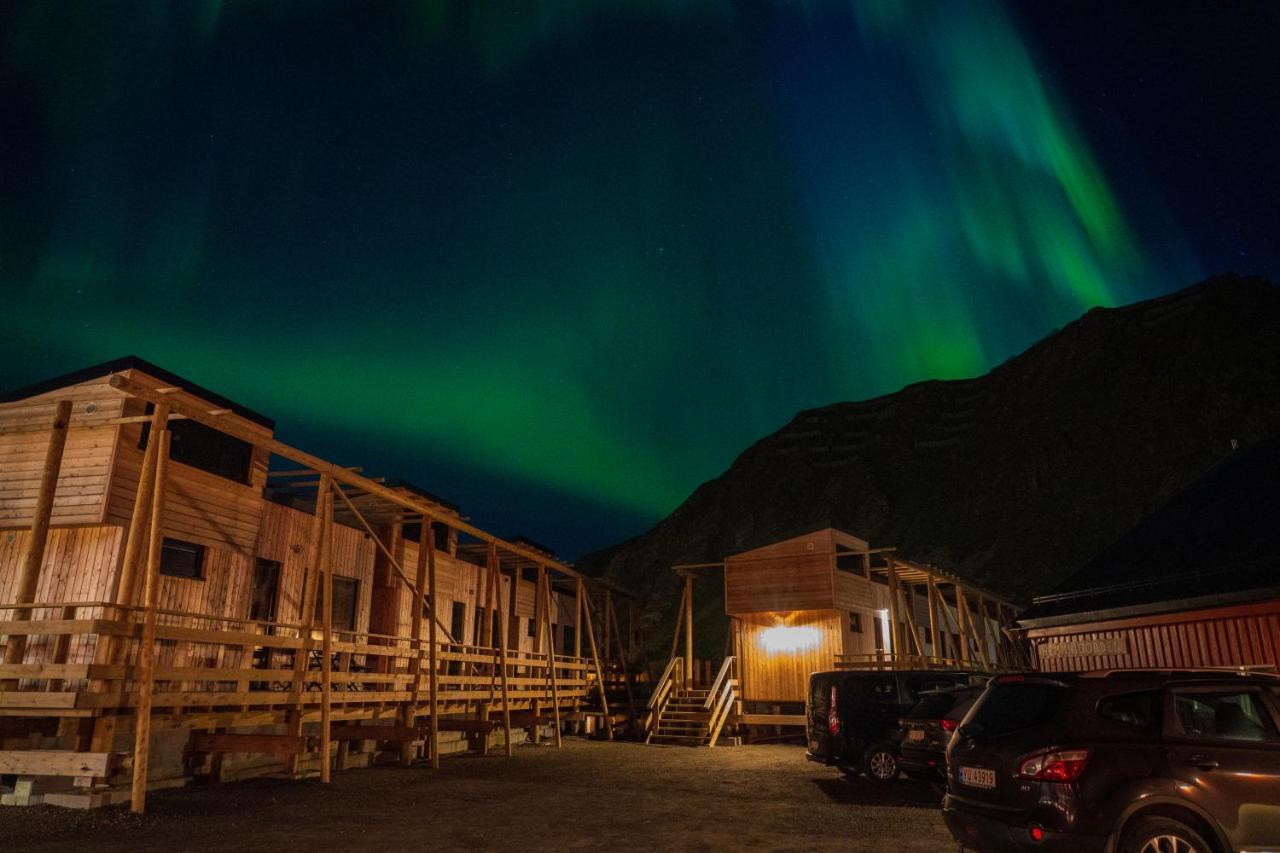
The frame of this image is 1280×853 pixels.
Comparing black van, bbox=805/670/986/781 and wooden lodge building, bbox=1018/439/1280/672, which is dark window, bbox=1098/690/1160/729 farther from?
black van, bbox=805/670/986/781

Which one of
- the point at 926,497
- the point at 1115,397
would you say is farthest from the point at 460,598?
the point at 1115,397

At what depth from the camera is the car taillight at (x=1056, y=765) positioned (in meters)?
5.80

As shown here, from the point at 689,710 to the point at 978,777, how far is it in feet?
64.8

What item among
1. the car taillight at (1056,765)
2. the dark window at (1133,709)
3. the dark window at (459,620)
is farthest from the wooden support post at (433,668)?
the dark window at (1133,709)

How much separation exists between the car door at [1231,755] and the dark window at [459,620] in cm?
2193

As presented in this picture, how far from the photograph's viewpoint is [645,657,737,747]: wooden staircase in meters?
23.4

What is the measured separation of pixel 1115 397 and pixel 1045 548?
859 inches

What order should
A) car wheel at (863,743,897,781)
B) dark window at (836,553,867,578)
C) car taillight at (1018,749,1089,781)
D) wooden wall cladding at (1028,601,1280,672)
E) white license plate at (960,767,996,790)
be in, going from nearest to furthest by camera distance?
car taillight at (1018,749,1089,781)
white license plate at (960,767,996,790)
wooden wall cladding at (1028,601,1280,672)
car wheel at (863,743,897,781)
dark window at (836,553,867,578)

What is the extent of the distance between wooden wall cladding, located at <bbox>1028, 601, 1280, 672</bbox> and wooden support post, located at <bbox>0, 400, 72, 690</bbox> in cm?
1504

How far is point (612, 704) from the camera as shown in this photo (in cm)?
2920

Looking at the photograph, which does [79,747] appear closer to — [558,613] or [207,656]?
[207,656]

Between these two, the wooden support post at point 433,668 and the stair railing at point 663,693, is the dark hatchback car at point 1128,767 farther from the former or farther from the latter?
the stair railing at point 663,693

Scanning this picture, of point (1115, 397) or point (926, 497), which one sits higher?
point (1115, 397)

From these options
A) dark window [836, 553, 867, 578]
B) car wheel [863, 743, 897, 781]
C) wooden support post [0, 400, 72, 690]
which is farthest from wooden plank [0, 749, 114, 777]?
dark window [836, 553, 867, 578]
